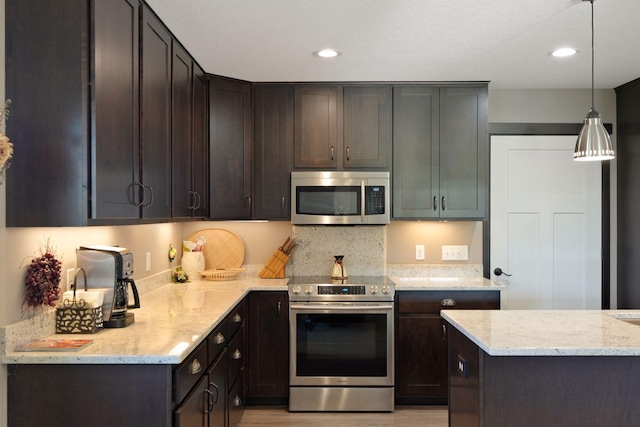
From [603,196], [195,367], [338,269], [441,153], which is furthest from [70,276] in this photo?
[603,196]

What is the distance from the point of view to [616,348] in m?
1.80

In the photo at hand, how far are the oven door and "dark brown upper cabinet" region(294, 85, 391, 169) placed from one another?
1.10m

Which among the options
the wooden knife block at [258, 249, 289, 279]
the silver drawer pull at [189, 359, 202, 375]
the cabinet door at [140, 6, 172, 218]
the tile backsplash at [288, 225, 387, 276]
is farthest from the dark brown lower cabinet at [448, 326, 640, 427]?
the wooden knife block at [258, 249, 289, 279]

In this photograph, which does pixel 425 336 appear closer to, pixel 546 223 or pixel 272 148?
pixel 546 223

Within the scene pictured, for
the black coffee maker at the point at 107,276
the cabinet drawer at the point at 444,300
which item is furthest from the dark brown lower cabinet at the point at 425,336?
the black coffee maker at the point at 107,276

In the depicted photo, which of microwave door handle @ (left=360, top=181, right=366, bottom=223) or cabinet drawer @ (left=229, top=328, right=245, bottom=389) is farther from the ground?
microwave door handle @ (left=360, top=181, right=366, bottom=223)

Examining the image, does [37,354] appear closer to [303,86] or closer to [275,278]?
[275,278]

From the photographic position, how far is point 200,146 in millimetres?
3359

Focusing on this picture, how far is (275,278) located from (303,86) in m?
1.53

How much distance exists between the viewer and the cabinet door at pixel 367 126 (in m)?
3.72

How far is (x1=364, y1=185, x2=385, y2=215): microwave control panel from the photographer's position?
11.9 feet

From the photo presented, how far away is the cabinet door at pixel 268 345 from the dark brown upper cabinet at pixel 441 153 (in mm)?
1142

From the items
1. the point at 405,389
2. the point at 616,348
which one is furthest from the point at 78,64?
the point at 405,389

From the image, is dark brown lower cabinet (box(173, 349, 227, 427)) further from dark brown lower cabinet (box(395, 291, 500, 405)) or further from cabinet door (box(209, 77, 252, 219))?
dark brown lower cabinet (box(395, 291, 500, 405))
